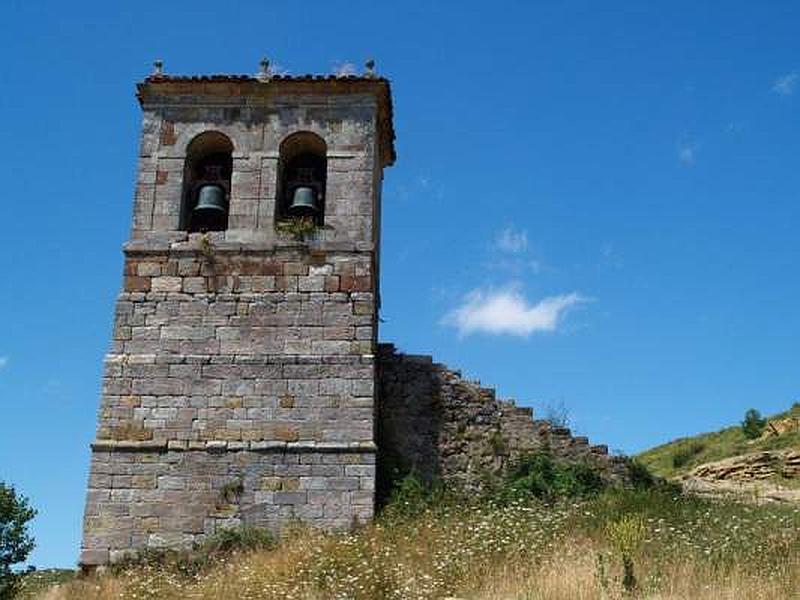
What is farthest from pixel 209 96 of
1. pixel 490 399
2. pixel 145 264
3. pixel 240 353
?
pixel 490 399

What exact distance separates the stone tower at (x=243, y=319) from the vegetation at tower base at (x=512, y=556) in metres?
0.70

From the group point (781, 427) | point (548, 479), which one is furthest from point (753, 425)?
point (548, 479)

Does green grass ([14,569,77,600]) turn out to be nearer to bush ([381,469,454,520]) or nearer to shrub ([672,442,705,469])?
bush ([381,469,454,520])

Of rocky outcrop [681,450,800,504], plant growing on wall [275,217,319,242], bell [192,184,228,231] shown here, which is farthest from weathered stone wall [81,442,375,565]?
rocky outcrop [681,450,800,504]

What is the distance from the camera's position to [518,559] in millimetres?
11359

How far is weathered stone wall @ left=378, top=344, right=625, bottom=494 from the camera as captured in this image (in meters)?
15.2

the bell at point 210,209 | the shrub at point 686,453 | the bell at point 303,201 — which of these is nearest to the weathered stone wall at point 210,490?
the bell at point 210,209

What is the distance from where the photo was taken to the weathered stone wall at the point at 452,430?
15250mm

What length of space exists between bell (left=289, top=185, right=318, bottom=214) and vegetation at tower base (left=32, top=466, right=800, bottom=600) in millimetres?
4124

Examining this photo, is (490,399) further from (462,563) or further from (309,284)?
(462,563)

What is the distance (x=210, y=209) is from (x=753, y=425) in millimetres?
15376

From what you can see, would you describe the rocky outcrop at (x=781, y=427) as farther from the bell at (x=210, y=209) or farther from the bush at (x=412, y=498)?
the bell at (x=210, y=209)

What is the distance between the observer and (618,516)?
508 inches

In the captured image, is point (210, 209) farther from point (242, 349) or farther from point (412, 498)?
point (412, 498)
